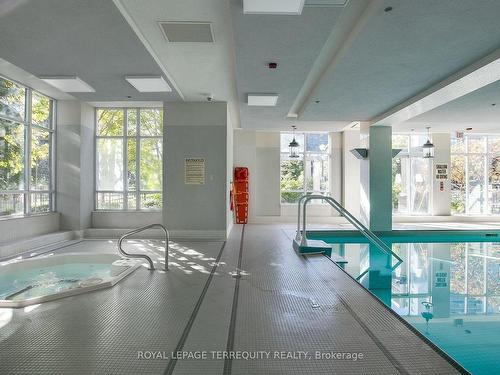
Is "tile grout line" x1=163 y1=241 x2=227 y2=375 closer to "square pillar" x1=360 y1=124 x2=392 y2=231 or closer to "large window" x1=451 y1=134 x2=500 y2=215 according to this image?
"square pillar" x1=360 y1=124 x2=392 y2=231

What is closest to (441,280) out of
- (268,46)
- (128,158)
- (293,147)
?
(268,46)

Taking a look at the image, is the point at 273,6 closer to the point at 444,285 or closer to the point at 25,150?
the point at 444,285

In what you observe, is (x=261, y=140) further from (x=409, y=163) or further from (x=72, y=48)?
(x=72, y=48)

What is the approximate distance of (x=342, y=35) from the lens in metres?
3.94

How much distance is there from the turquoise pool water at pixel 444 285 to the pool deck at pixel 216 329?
563 millimetres

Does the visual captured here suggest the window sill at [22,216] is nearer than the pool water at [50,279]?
No

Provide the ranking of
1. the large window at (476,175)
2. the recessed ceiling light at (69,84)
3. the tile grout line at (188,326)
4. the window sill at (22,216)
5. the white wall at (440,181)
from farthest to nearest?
1. the large window at (476,175)
2. the white wall at (440,181)
3. the window sill at (22,216)
4. the recessed ceiling light at (69,84)
5. the tile grout line at (188,326)

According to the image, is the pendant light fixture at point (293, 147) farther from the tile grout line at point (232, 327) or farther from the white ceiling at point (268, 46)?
the tile grout line at point (232, 327)

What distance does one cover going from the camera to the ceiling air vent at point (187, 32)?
3.77 metres

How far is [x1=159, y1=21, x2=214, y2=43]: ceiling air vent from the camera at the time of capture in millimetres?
3767

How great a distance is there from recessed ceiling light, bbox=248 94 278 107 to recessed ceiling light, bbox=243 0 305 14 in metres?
2.83

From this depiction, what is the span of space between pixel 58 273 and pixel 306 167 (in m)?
7.95

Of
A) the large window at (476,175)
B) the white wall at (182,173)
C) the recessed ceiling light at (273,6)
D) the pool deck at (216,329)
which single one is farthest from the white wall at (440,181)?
the recessed ceiling light at (273,6)

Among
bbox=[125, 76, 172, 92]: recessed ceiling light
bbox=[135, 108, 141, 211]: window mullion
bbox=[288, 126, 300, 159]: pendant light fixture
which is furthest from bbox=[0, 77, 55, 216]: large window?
bbox=[288, 126, 300, 159]: pendant light fixture
